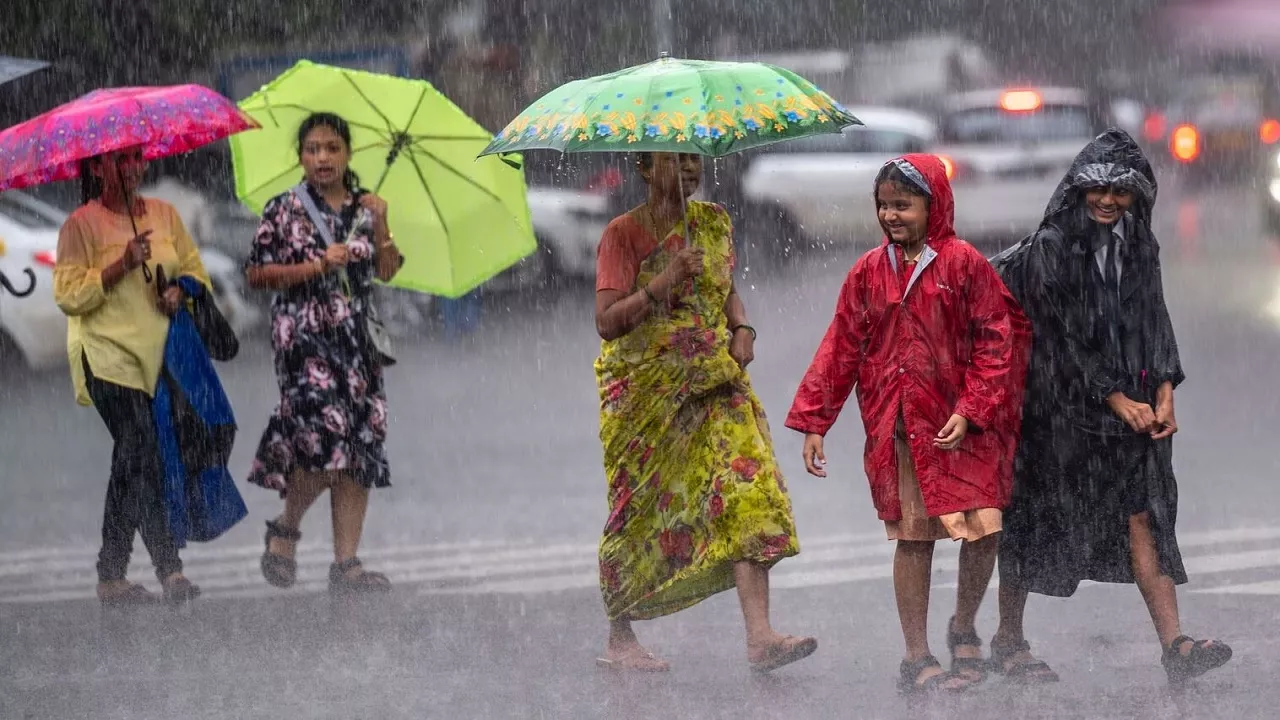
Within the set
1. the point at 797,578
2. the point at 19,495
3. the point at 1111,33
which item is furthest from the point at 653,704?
the point at 1111,33

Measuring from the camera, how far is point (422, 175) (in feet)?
25.0

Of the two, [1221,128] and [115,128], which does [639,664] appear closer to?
[115,128]

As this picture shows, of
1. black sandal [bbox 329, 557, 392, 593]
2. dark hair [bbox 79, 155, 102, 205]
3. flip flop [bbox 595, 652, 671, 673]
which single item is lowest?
black sandal [bbox 329, 557, 392, 593]

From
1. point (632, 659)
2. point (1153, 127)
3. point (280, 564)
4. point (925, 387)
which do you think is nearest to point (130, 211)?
point (280, 564)

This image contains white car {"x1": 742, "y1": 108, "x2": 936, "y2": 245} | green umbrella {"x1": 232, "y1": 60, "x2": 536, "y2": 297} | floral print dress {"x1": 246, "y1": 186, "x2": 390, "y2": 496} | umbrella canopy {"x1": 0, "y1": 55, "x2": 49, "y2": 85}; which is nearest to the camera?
floral print dress {"x1": 246, "y1": 186, "x2": 390, "y2": 496}

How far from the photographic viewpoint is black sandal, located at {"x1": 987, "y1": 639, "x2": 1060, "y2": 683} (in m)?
5.62

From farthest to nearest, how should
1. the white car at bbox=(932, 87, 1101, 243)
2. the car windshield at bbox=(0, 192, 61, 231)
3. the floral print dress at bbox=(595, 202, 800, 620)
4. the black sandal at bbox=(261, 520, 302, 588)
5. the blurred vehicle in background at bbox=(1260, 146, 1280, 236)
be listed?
the white car at bbox=(932, 87, 1101, 243) < the blurred vehicle in background at bbox=(1260, 146, 1280, 236) < the car windshield at bbox=(0, 192, 61, 231) < the black sandal at bbox=(261, 520, 302, 588) < the floral print dress at bbox=(595, 202, 800, 620)

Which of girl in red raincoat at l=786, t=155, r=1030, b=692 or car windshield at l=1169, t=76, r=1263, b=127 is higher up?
girl in red raincoat at l=786, t=155, r=1030, b=692

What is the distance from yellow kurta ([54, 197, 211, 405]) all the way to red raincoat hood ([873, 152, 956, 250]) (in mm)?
2936

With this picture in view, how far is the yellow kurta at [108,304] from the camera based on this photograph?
716 centimetres

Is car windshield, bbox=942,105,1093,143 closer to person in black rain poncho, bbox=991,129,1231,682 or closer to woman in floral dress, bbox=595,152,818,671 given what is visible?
woman in floral dress, bbox=595,152,818,671

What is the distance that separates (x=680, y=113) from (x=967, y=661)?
1706 millimetres

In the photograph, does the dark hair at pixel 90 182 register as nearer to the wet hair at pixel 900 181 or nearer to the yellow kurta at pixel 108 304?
the yellow kurta at pixel 108 304

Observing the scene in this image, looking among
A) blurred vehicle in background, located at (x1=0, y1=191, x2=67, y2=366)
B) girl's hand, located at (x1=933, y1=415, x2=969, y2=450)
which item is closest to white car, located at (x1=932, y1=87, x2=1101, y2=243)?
blurred vehicle in background, located at (x1=0, y1=191, x2=67, y2=366)
